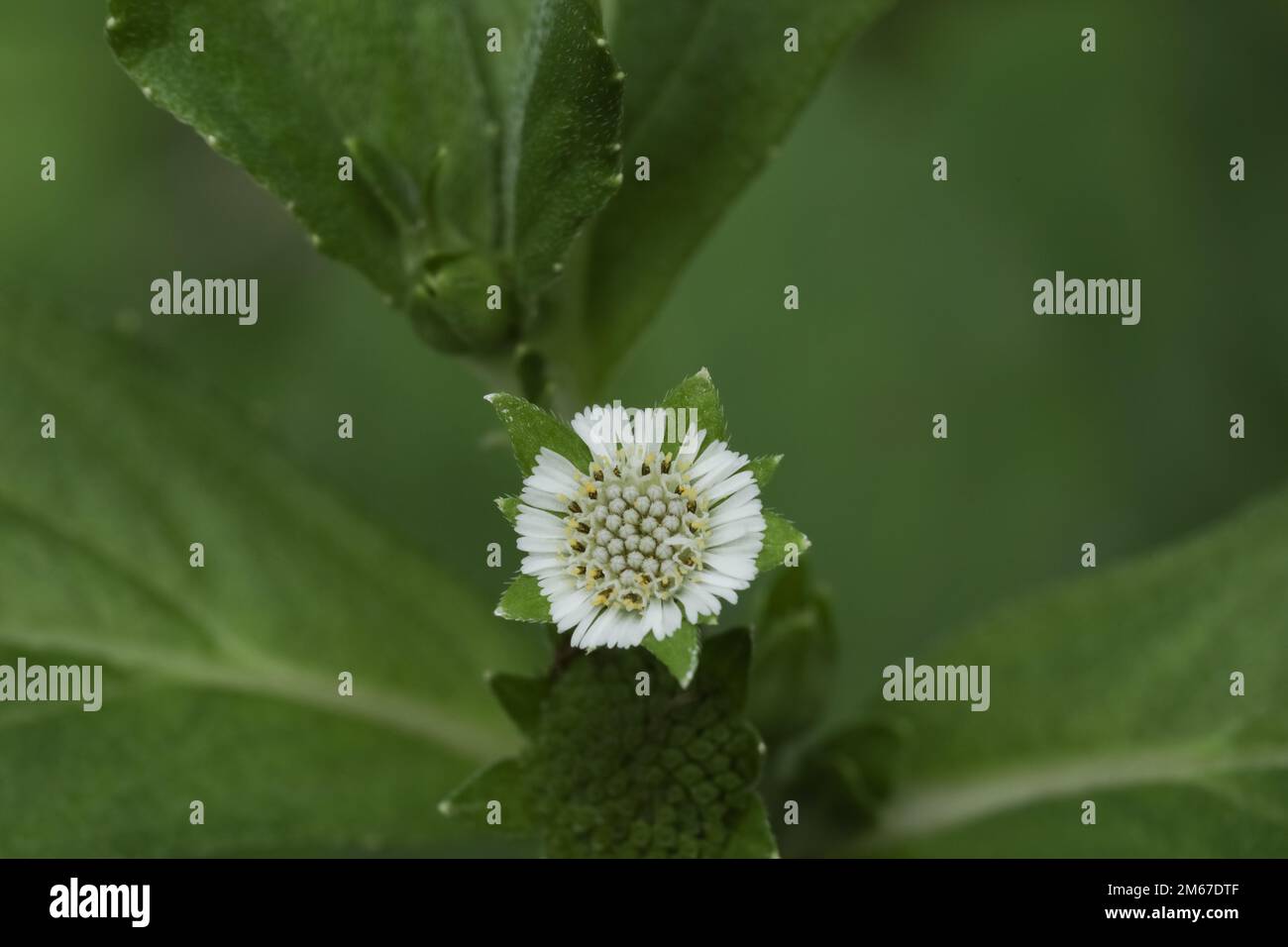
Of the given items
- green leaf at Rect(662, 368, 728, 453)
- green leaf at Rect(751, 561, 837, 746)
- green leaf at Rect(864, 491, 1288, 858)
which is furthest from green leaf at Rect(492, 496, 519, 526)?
green leaf at Rect(864, 491, 1288, 858)

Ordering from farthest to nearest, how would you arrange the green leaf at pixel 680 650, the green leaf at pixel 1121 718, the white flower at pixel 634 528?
the green leaf at pixel 1121 718
the white flower at pixel 634 528
the green leaf at pixel 680 650

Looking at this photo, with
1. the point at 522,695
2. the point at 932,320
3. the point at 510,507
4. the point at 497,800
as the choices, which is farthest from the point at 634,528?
the point at 932,320

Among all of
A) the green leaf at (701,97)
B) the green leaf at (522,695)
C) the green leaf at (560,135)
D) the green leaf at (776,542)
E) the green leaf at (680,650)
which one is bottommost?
the green leaf at (522,695)

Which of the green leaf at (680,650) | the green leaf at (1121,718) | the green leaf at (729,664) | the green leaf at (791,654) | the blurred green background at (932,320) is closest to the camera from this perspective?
the green leaf at (680,650)

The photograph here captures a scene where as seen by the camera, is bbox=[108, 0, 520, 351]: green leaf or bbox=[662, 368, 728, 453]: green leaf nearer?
bbox=[662, 368, 728, 453]: green leaf

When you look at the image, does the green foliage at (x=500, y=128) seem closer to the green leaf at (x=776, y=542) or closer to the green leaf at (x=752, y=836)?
the green leaf at (x=776, y=542)

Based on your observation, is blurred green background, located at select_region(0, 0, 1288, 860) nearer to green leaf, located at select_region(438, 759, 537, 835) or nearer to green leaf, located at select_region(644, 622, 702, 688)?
green leaf, located at select_region(438, 759, 537, 835)

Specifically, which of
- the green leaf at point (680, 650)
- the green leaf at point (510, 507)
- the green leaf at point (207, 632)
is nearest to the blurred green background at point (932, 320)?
the green leaf at point (207, 632)
